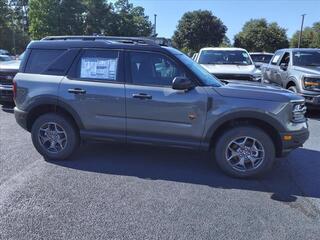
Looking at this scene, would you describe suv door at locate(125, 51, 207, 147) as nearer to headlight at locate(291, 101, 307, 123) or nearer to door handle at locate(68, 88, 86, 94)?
door handle at locate(68, 88, 86, 94)

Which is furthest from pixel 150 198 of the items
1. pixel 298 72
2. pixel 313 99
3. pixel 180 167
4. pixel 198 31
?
pixel 198 31

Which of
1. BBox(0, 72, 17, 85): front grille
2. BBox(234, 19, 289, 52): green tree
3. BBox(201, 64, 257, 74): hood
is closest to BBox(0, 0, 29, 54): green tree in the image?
BBox(234, 19, 289, 52): green tree

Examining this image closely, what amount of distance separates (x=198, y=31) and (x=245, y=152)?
183 feet

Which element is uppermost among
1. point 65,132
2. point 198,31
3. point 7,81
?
point 198,31

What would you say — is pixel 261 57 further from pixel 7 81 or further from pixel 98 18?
pixel 98 18

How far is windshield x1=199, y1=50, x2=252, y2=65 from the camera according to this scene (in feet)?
38.0

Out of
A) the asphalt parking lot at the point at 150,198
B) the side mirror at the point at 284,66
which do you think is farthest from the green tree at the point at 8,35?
the asphalt parking lot at the point at 150,198

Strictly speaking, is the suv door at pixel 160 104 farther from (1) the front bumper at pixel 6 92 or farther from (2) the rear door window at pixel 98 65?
(1) the front bumper at pixel 6 92

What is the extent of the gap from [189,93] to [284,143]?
1.44 metres

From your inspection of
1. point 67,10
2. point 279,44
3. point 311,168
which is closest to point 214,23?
point 279,44

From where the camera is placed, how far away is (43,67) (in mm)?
5789

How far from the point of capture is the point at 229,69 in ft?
35.0

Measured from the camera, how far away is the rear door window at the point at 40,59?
574cm

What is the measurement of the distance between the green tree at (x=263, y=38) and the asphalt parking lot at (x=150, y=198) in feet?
176
